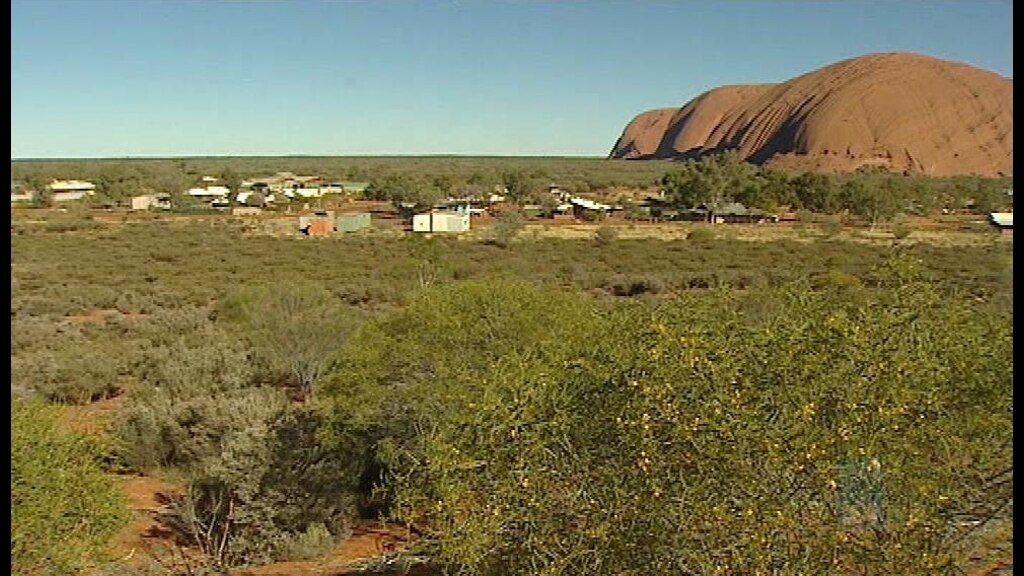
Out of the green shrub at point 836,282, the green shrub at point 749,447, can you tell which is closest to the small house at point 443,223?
the green shrub at point 836,282

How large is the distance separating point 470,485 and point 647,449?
55.6 inches

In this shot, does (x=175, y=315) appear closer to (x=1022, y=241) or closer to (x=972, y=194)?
(x=1022, y=241)

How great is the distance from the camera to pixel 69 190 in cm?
6781

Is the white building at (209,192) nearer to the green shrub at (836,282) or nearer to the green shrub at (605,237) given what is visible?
the green shrub at (605,237)

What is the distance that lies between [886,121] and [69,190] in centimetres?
6532

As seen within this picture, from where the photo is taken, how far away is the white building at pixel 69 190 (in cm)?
6383

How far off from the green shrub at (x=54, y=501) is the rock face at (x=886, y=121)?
2977 inches

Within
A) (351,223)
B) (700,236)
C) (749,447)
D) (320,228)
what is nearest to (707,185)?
(700,236)

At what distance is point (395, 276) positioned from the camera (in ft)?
96.5

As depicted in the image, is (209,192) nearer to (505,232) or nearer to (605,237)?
(505,232)

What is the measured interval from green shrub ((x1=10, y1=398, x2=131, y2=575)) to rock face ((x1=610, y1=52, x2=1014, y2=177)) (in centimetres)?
7562

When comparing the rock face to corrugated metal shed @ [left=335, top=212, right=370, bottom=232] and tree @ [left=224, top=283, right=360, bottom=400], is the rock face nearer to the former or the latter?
corrugated metal shed @ [left=335, top=212, right=370, bottom=232]

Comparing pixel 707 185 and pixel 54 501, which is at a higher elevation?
pixel 707 185

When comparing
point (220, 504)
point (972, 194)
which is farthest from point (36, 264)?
point (972, 194)
